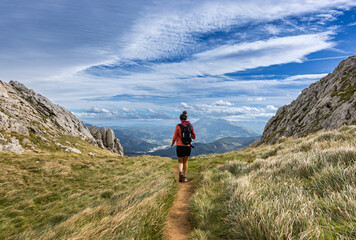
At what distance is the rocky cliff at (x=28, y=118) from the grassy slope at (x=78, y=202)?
19.3 m

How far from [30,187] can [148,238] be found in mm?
11852

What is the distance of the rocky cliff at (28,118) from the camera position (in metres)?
33.3

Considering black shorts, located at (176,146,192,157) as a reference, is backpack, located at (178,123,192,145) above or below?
above

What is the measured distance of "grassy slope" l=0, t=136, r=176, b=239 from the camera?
13.1 ft

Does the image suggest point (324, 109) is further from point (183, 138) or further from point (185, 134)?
point (183, 138)

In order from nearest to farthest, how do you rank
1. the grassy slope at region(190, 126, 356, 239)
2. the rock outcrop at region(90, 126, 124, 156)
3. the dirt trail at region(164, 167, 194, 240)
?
the grassy slope at region(190, 126, 356, 239)
the dirt trail at region(164, 167, 194, 240)
the rock outcrop at region(90, 126, 124, 156)

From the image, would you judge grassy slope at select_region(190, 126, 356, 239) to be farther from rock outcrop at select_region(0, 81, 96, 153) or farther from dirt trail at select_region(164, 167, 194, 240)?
rock outcrop at select_region(0, 81, 96, 153)

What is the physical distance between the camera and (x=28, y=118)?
44000mm

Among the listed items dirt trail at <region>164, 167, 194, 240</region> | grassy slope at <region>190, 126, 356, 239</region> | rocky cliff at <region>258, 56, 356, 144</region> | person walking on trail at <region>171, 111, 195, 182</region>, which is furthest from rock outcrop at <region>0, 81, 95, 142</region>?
rocky cliff at <region>258, 56, 356, 144</region>

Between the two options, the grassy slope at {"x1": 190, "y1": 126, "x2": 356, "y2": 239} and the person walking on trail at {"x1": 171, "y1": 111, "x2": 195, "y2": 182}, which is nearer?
the grassy slope at {"x1": 190, "y1": 126, "x2": 356, "y2": 239}

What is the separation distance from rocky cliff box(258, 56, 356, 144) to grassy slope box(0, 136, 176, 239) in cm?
4945

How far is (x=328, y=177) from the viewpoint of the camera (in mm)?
4391

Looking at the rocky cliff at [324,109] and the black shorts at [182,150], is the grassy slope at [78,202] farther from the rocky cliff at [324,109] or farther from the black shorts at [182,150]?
the rocky cliff at [324,109]

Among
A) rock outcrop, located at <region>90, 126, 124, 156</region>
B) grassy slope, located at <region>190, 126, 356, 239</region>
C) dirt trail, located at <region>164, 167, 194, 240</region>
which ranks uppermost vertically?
grassy slope, located at <region>190, 126, 356, 239</region>
